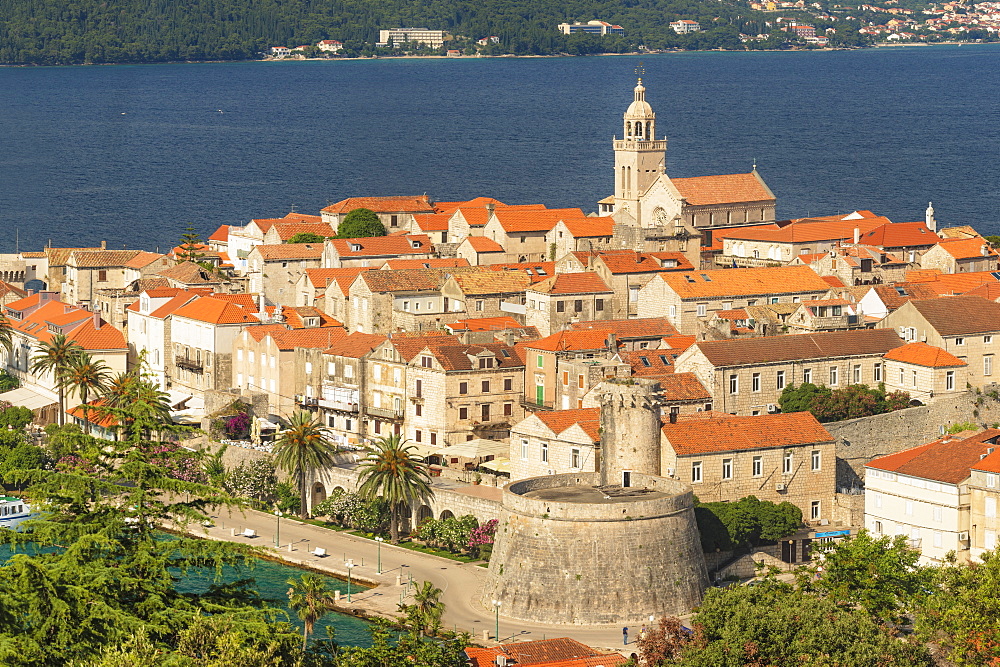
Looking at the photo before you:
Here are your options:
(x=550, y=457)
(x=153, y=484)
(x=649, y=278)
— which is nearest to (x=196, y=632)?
(x=153, y=484)

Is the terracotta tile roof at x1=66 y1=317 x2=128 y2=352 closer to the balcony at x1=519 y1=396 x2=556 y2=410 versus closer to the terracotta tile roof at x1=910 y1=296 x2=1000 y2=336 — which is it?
the balcony at x1=519 y1=396 x2=556 y2=410

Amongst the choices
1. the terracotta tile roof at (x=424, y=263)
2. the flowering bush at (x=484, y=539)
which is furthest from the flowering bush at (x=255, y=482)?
the terracotta tile roof at (x=424, y=263)

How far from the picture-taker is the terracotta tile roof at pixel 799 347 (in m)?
82.1

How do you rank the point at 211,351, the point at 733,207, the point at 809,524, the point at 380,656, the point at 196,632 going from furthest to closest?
the point at 733,207 < the point at 211,351 < the point at 809,524 < the point at 380,656 < the point at 196,632

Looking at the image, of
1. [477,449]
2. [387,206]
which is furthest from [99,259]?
[477,449]

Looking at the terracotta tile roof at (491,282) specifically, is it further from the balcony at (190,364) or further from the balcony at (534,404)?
the balcony at (190,364)

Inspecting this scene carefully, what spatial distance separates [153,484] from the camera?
4641 centimetres

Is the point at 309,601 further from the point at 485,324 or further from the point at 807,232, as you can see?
the point at 807,232

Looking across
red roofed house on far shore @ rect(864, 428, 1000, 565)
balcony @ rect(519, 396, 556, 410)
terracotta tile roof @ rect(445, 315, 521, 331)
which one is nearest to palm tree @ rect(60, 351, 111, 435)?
terracotta tile roof @ rect(445, 315, 521, 331)

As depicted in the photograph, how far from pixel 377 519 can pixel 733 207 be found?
157 feet

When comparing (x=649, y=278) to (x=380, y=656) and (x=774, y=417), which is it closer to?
(x=774, y=417)

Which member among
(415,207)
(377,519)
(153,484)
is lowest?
(377,519)

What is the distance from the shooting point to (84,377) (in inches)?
3575

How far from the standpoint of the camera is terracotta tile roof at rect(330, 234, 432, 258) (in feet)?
362
